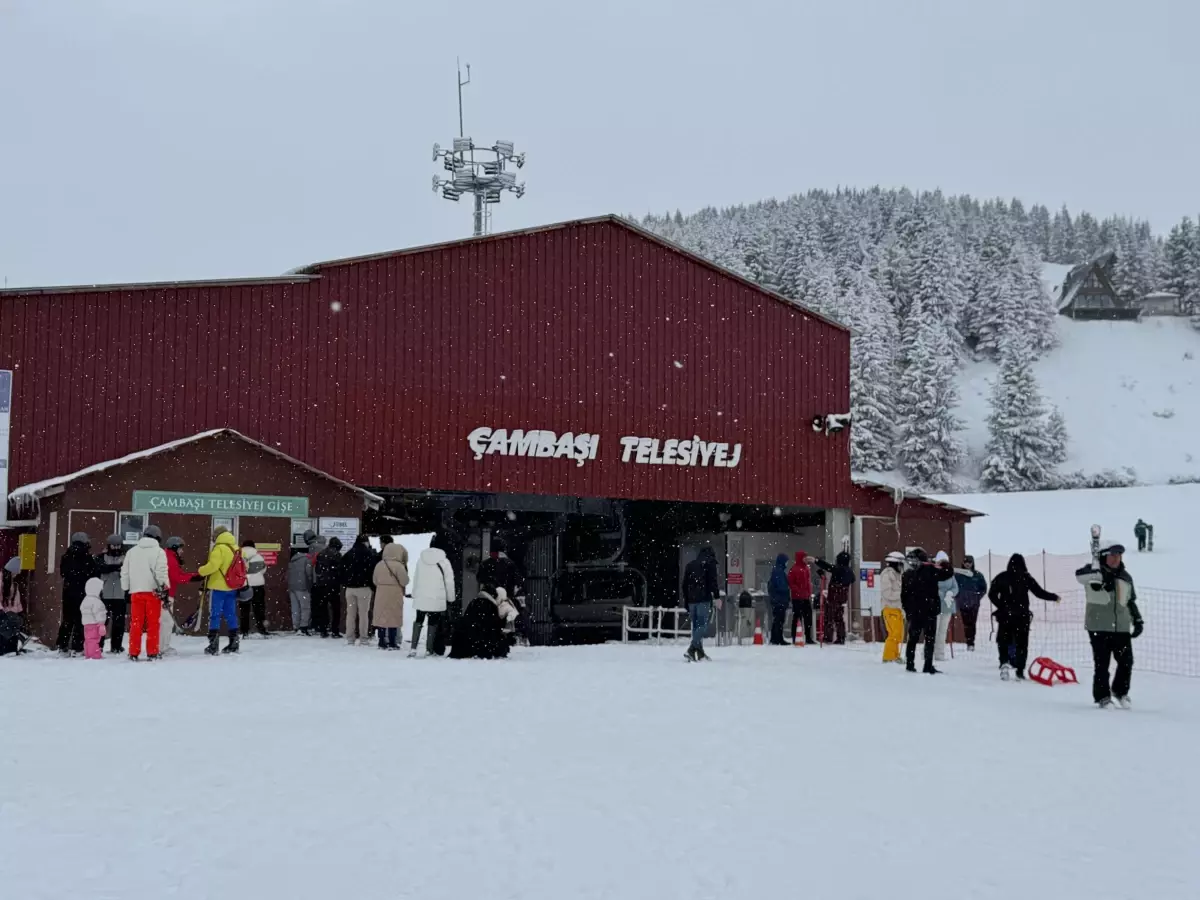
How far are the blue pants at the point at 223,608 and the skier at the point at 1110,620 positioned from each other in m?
Result: 9.68

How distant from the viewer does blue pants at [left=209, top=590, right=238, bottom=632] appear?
15109 mm

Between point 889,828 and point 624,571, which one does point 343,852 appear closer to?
point 889,828

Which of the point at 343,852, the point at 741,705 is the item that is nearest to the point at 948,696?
the point at 741,705

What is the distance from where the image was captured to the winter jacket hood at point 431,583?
52.2 feet

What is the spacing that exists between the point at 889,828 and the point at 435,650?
32.2 feet

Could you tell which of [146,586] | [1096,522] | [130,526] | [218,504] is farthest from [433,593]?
[1096,522]

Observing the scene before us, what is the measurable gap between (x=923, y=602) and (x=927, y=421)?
5513 centimetres

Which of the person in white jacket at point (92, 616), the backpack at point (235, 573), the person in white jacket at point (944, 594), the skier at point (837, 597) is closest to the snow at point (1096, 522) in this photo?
the skier at point (837, 597)

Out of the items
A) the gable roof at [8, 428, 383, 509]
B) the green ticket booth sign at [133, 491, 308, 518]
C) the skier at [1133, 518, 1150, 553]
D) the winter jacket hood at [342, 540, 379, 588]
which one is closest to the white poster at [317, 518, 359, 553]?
the green ticket booth sign at [133, 491, 308, 518]

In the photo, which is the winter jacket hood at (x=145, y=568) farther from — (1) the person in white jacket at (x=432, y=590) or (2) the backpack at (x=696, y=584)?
(2) the backpack at (x=696, y=584)

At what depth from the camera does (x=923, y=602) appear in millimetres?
15641

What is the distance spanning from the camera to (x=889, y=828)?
6.80m

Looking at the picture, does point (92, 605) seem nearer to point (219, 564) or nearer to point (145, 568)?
point (145, 568)

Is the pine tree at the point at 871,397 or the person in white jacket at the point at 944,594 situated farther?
the pine tree at the point at 871,397
